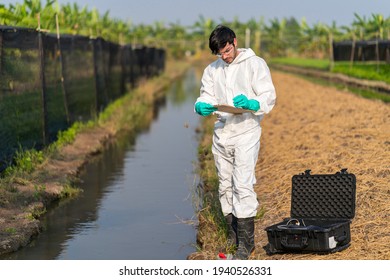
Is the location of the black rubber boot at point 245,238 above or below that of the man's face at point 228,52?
below

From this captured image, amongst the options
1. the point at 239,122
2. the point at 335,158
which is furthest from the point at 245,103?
the point at 335,158

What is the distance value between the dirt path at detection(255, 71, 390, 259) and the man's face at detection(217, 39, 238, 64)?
1.64 m

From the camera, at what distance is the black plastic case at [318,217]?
7723mm

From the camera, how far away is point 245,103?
25.3 ft

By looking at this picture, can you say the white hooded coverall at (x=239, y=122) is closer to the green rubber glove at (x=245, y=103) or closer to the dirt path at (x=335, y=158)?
the green rubber glove at (x=245, y=103)

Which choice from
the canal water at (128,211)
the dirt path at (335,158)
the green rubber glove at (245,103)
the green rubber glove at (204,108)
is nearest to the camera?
the green rubber glove at (245,103)

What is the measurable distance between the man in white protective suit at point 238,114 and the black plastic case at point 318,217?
0.99ft

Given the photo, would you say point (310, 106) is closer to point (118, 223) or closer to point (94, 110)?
point (94, 110)

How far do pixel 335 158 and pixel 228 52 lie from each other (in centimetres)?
482

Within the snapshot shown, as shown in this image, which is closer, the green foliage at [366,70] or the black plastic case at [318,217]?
the black plastic case at [318,217]

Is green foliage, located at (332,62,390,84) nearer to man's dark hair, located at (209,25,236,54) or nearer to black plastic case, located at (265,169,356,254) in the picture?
black plastic case, located at (265,169,356,254)

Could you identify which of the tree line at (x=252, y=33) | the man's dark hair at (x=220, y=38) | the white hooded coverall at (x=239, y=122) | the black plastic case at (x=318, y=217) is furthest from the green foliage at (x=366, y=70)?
the man's dark hair at (x=220, y=38)

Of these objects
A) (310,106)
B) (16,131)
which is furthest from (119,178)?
(310,106)

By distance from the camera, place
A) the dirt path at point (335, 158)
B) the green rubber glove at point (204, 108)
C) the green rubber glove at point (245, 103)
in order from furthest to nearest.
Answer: the dirt path at point (335, 158), the green rubber glove at point (204, 108), the green rubber glove at point (245, 103)
